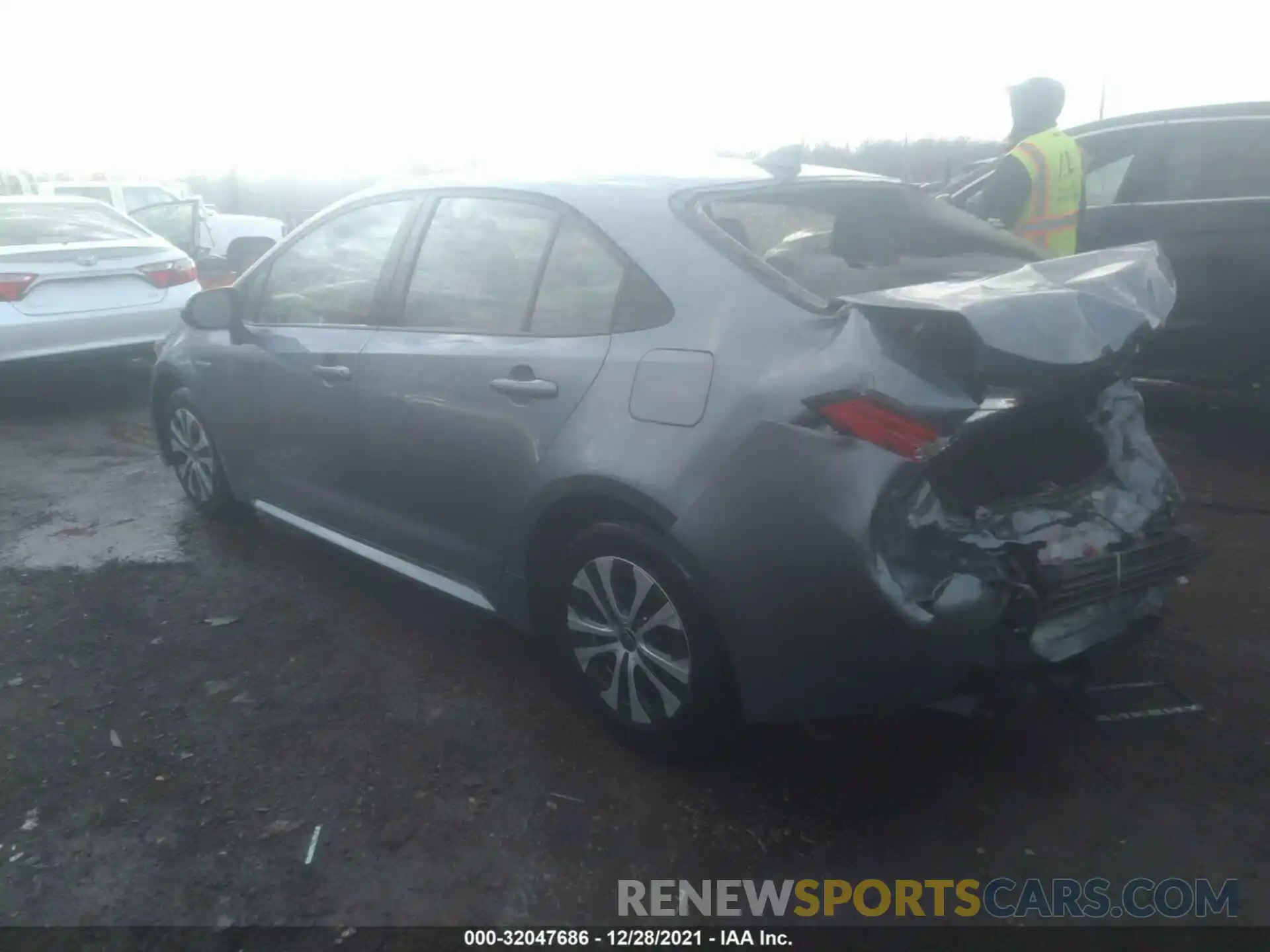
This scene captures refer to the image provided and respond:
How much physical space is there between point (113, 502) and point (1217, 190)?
20.9ft

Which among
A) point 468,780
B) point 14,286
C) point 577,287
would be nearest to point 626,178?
point 577,287

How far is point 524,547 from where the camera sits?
3.15m

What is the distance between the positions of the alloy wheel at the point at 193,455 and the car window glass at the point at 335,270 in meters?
0.85

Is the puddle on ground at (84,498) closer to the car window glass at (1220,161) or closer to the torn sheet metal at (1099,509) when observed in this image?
the torn sheet metal at (1099,509)

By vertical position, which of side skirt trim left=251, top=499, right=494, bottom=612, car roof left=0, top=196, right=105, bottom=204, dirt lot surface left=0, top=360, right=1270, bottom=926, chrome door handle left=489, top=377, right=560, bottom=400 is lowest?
dirt lot surface left=0, top=360, right=1270, bottom=926

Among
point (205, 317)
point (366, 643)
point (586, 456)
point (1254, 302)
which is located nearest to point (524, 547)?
point (586, 456)

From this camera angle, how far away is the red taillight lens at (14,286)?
22.9ft

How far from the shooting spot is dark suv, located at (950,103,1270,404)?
221 inches

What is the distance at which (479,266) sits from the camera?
338 centimetres

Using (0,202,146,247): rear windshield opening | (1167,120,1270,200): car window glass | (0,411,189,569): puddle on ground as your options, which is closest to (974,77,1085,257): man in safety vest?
(1167,120,1270,200): car window glass

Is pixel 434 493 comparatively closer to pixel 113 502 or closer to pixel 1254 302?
pixel 113 502

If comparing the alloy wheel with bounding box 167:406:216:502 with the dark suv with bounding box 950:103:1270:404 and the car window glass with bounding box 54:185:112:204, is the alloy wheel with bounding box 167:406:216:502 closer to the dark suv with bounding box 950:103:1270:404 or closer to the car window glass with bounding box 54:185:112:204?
the dark suv with bounding box 950:103:1270:404

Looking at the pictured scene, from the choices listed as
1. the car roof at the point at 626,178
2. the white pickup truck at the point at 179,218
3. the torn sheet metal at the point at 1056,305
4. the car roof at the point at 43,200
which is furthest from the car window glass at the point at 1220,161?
the car roof at the point at 43,200

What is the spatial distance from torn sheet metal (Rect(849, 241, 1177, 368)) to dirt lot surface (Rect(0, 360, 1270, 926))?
47.1 inches
